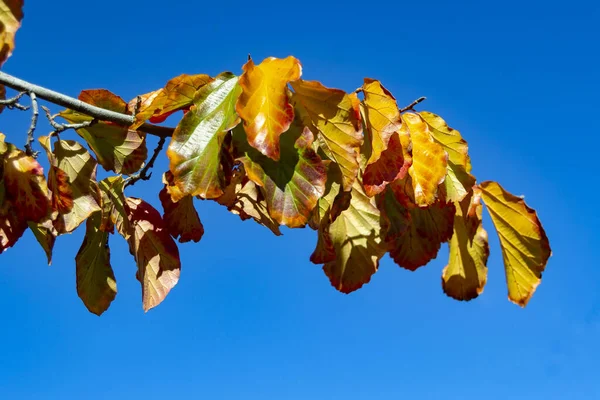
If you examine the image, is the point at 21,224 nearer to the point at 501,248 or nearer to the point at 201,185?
the point at 201,185

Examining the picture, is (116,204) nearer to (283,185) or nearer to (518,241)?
(283,185)

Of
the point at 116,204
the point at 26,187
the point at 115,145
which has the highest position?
the point at 115,145

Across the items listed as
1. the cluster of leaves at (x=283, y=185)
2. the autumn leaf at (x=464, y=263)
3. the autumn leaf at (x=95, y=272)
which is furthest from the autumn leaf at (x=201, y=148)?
the autumn leaf at (x=464, y=263)

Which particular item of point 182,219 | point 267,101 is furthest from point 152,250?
point 267,101

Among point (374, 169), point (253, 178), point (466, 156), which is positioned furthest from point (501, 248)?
point (253, 178)

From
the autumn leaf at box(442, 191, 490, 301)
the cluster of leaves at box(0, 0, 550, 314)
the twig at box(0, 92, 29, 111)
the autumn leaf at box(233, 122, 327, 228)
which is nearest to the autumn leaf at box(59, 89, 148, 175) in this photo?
the cluster of leaves at box(0, 0, 550, 314)

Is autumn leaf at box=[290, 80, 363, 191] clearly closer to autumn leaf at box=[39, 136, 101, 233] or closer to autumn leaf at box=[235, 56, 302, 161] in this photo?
autumn leaf at box=[235, 56, 302, 161]
